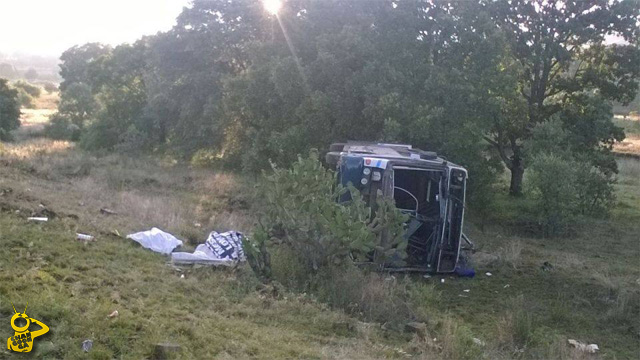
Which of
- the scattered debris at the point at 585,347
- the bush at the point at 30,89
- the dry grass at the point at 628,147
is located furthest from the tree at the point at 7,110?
the bush at the point at 30,89

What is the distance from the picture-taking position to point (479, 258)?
10.8 metres

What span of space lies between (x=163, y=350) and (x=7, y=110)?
30963 millimetres

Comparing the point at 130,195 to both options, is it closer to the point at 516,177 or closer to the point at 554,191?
the point at 554,191

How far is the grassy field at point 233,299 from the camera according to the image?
481cm

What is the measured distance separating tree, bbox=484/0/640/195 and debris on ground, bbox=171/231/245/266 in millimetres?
→ 11963

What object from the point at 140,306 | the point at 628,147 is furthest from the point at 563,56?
the point at 628,147

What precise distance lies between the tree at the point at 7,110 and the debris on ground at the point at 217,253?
25527mm

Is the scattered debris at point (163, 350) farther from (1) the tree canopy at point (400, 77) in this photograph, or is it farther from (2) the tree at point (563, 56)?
(2) the tree at point (563, 56)

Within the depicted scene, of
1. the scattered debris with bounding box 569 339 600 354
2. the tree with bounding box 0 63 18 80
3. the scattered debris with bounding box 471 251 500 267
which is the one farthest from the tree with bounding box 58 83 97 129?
the tree with bounding box 0 63 18 80

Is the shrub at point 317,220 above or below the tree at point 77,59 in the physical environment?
below

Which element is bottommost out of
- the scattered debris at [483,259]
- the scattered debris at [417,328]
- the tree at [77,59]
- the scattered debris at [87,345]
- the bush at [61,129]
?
the bush at [61,129]

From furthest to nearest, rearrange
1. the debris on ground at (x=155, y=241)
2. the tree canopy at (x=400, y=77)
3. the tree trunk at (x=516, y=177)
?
the tree trunk at (x=516, y=177) < the tree canopy at (x=400, y=77) < the debris on ground at (x=155, y=241)

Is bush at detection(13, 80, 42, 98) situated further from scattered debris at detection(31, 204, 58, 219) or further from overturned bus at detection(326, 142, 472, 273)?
overturned bus at detection(326, 142, 472, 273)

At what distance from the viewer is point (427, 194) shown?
394 inches
